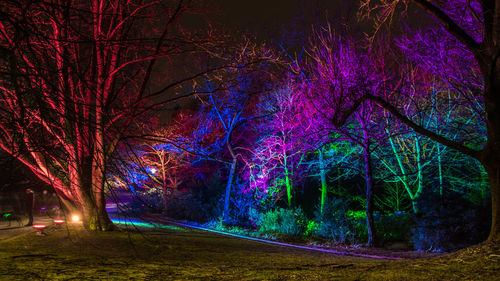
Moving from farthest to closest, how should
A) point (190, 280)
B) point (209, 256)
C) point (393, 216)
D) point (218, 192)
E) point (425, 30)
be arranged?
1. point (218, 192)
2. point (393, 216)
3. point (425, 30)
4. point (209, 256)
5. point (190, 280)

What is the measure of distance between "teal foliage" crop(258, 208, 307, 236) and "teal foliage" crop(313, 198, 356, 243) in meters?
0.93

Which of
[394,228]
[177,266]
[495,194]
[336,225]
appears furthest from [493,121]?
[394,228]

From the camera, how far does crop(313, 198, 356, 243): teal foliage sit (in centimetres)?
1451

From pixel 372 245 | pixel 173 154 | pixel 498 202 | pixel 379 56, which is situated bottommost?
pixel 372 245

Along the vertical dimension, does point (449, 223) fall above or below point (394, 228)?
above

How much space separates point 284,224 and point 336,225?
277 cm

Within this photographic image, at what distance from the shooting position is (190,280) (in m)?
4.67

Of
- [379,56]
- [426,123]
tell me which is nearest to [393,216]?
[426,123]

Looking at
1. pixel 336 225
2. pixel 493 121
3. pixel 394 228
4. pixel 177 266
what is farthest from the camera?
pixel 394 228

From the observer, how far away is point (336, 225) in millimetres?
14781

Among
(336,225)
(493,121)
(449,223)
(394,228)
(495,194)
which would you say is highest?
(493,121)

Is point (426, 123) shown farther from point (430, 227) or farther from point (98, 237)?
point (98, 237)

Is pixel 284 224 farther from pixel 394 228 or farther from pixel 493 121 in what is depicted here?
pixel 493 121

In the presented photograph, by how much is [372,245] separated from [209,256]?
8.68 meters
